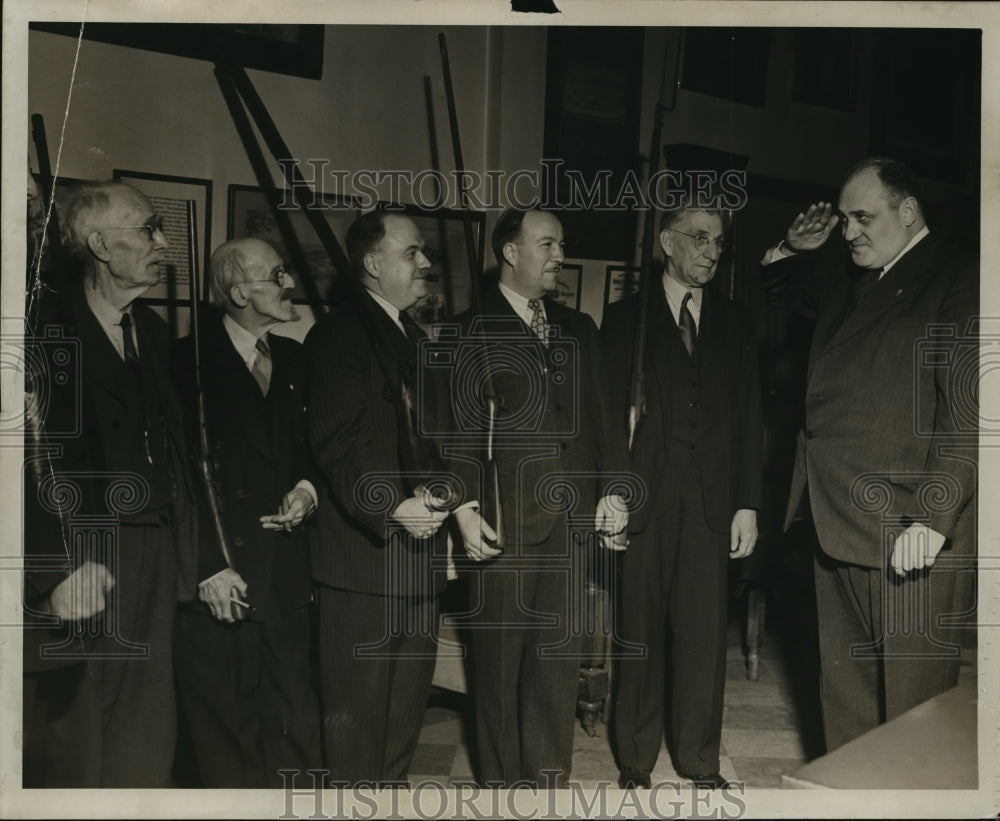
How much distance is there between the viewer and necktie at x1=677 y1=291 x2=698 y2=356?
2707mm

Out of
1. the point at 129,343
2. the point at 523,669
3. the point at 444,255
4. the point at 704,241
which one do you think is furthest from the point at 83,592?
the point at 704,241

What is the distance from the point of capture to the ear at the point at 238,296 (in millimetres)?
2473

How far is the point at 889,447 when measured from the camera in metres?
2.58

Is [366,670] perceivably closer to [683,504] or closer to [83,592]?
[83,592]

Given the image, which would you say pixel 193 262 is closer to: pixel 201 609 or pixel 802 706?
pixel 201 609

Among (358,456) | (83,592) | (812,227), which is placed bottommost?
(83,592)

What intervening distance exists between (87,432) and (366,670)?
0.90 metres

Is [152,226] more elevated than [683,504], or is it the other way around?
[152,226]

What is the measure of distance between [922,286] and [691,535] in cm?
88

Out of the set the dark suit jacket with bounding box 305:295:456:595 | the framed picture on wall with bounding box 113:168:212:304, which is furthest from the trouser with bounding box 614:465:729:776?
the framed picture on wall with bounding box 113:168:212:304

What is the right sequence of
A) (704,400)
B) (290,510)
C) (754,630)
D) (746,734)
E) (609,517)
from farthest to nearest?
(754,630), (746,734), (704,400), (609,517), (290,510)

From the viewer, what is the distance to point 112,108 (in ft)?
7.88

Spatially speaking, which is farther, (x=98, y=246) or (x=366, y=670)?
(x=366, y=670)

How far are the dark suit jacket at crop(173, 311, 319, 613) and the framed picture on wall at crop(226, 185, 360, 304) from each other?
6.3 inches
